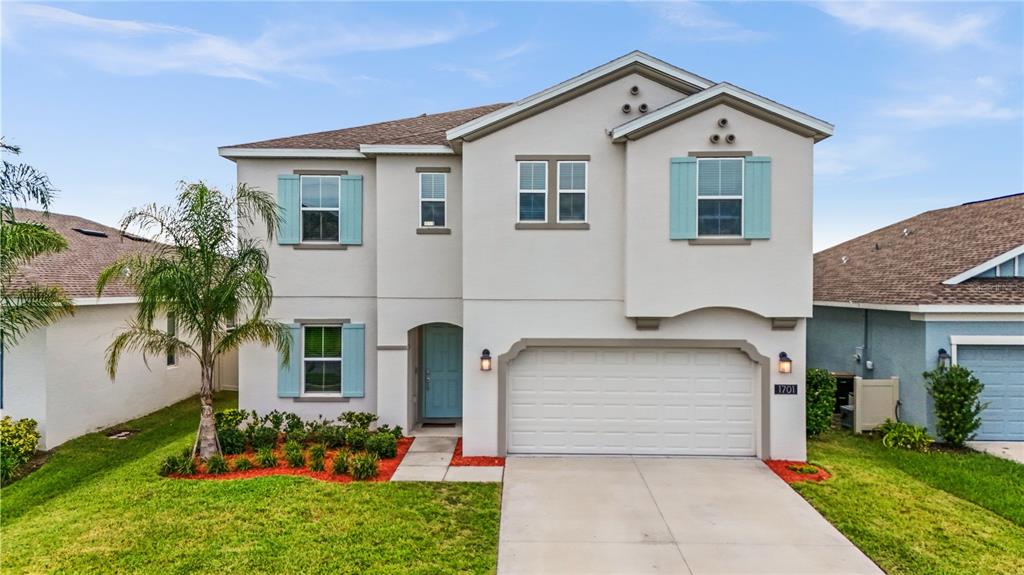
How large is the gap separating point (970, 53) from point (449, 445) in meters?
19.1

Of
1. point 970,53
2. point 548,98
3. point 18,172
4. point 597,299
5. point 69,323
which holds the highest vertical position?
point 970,53

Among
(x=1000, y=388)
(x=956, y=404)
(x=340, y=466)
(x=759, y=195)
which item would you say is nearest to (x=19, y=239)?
(x=340, y=466)

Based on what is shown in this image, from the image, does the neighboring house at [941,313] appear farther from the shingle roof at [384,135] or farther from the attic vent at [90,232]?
the attic vent at [90,232]

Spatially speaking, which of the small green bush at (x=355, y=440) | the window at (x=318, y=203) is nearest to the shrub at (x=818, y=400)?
the small green bush at (x=355, y=440)

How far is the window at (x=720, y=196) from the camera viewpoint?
8391 mm

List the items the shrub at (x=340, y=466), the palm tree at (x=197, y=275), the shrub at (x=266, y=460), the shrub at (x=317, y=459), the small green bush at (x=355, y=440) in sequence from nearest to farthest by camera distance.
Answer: the palm tree at (x=197, y=275) < the shrub at (x=340, y=466) < the shrub at (x=317, y=459) < the shrub at (x=266, y=460) < the small green bush at (x=355, y=440)

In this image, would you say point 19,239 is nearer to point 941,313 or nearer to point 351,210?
point 351,210

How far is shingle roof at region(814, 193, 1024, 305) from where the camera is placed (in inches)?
409

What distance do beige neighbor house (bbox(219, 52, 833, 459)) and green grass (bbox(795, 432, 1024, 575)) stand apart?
1304 millimetres

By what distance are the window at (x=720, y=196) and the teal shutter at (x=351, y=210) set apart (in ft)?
22.9

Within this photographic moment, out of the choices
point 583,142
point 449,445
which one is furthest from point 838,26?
point 449,445

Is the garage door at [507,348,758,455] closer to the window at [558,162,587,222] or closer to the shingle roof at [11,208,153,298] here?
the window at [558,162,587,222]

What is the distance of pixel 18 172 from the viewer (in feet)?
23.7

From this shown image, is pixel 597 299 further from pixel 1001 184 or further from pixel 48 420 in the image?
pixel 1001 184
